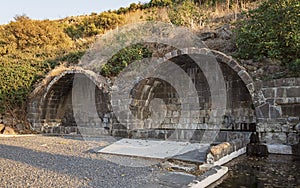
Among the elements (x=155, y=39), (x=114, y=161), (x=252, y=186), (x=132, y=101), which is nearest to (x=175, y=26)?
(x=155, y=39)

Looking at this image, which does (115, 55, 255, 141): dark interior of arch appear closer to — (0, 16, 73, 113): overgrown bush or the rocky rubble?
the rocky rubble

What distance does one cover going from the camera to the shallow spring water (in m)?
3.84

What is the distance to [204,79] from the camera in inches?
336

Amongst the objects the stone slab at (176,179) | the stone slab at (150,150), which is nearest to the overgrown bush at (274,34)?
the stone slab at (150,150)

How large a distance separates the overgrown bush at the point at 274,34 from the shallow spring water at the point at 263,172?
2598 mm

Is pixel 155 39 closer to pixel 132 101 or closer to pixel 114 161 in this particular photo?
pixel 132 101

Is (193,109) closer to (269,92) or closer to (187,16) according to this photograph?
(269,92)

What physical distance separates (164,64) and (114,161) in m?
3.87

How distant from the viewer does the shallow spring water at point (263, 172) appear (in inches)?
151

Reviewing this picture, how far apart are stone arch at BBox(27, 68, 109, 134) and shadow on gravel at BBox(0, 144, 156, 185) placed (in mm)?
4245

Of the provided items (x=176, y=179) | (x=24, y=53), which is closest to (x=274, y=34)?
(x=176, y=179)

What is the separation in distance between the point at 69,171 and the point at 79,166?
1.12 feet

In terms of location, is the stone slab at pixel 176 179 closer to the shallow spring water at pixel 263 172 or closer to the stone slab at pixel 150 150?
the shallow spring water at pixel 263 172

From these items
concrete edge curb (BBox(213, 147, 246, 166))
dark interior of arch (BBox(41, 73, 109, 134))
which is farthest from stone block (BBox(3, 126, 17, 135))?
concrete edge curb (BBox(213, 147, 246, 166))
